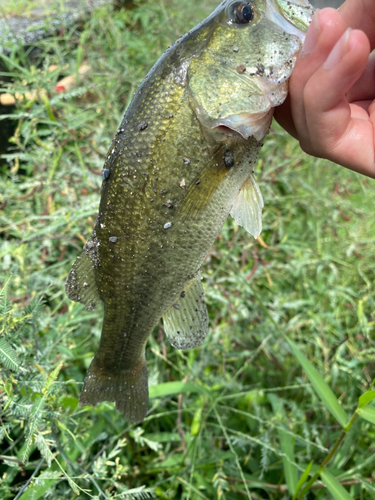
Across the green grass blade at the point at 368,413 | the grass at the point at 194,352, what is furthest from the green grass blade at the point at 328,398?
the green grass blade at the point at 368,413

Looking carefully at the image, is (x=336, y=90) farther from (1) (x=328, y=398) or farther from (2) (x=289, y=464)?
(2) (x=289, y=464)

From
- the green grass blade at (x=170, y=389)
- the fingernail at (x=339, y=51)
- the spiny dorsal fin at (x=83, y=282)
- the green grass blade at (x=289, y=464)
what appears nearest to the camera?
the fingernail at (x=339, y=51)

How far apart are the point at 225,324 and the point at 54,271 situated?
1.23 meters

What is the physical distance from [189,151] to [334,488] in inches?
53.6

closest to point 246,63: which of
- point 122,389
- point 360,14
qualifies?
point 360,14

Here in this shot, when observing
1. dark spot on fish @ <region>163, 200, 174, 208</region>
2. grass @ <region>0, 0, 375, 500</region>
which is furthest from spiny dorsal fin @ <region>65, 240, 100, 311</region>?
dark spot on fish @ <region>163, 200, 174, 208</region>

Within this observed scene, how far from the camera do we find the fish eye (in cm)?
126

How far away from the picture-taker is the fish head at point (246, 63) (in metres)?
1.22

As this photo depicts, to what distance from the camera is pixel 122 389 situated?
1.56 meters

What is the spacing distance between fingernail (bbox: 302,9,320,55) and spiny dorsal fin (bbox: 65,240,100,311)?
104cm

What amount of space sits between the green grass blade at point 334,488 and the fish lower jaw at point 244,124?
1324 millimetres

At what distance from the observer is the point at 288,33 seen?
1229mm

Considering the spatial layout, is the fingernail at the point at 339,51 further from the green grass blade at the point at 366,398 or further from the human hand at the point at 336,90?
the green grass blade at the point at 366,398

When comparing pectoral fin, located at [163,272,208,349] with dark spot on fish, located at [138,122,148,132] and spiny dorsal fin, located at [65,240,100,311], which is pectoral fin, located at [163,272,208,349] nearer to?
spiny dorsal fin, located at [65,240,100,311]
